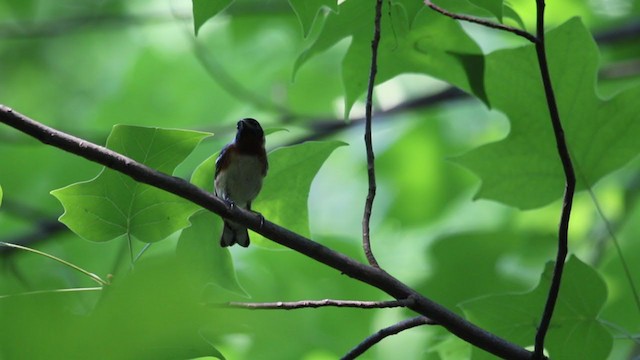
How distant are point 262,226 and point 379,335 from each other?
369mm

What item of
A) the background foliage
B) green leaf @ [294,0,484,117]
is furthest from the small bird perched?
green leaf @ [294,0,484,117]

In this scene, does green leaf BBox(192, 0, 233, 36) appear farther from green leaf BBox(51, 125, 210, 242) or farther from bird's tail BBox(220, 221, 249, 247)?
bird's tail BBox(220, 221, 249, 247)

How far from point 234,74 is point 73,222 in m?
5.00

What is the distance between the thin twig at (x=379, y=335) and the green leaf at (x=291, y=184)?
0.54m

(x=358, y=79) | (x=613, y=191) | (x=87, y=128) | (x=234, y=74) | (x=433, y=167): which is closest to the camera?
(x=358, y=79)

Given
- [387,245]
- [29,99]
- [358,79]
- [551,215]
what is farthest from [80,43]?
[358,79]

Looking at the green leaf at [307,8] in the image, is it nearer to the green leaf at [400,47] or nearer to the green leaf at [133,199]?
the green leaf at [400,47]

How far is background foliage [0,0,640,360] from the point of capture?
203cm

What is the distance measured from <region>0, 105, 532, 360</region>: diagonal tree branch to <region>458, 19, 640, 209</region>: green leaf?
91 centimetres

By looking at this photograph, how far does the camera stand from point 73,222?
2.12 m

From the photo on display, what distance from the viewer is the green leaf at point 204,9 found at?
212cm

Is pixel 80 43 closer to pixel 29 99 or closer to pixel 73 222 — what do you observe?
pixel 29 99

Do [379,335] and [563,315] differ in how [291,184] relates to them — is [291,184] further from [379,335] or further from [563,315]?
[563,315]

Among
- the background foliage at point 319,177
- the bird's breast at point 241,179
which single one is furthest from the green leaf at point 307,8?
the bird's breast at point 241,179
